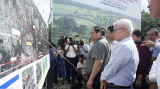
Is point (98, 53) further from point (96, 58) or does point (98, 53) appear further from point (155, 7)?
point (155, 7)

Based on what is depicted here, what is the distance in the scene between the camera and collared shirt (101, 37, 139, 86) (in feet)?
6.17

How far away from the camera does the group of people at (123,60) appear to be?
6.17 feet

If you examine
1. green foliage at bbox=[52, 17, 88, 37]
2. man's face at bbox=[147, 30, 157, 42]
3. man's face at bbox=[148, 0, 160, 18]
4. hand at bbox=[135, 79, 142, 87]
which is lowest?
hand at bbox=[135, 79, 142, 87]

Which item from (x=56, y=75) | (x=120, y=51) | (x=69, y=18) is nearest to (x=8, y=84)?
(x=120, y=51)

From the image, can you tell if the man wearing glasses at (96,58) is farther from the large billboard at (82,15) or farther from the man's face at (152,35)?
the large billboard at (82,15)

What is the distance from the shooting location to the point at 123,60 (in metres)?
1.87

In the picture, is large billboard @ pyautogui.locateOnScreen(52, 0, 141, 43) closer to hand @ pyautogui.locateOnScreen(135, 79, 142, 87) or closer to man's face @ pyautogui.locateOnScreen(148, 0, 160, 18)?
hand @ pyautogui.locateOnScreen(135, 79, 142, 87)

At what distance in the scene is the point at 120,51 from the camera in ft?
6.21

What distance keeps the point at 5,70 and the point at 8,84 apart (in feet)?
0.26

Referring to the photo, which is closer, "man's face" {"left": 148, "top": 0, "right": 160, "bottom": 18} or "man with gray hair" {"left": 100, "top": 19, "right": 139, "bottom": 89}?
"man's face" {"left": 148, "top": 0, "right": 160, "bottom": 18}

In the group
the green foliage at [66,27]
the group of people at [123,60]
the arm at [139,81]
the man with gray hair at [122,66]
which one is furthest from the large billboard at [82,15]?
the man with gray hair at [122,66]

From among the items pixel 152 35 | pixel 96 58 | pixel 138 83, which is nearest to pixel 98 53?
pixel 96 58

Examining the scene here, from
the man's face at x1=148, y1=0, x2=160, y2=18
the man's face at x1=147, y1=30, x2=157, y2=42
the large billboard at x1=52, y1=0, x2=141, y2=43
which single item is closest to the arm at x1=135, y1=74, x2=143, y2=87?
the man's face at x1=147, y1=30, x2=157, y2=42

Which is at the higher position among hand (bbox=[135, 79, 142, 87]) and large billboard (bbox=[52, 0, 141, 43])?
large billboard (bbox=[52, 0, 141, 43])
